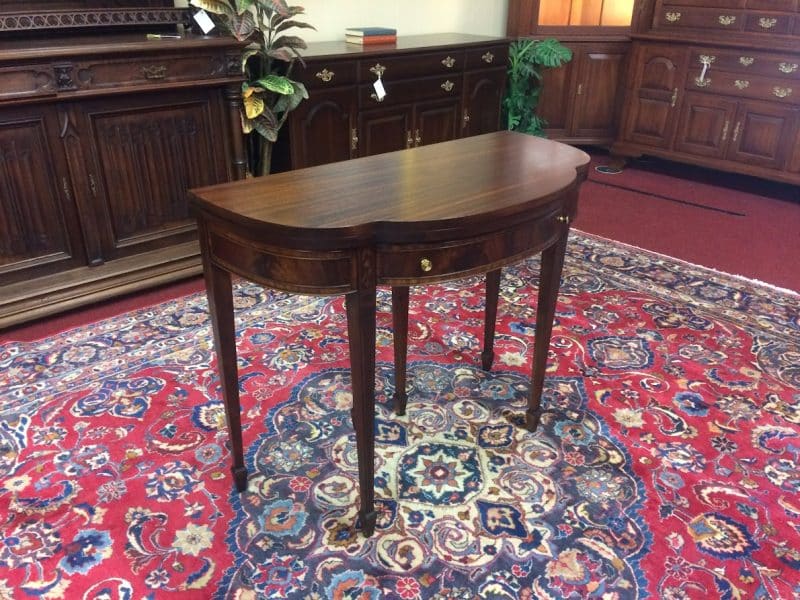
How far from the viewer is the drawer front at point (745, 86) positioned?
3.79m

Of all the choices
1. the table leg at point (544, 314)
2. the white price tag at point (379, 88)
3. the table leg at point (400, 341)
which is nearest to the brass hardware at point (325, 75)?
the white price tag at point (379, 88)

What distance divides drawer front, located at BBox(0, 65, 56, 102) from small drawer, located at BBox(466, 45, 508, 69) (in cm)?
249

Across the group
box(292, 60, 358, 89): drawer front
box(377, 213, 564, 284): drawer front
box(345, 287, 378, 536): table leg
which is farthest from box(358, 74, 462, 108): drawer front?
box(345, 287, 378, 536): table leg

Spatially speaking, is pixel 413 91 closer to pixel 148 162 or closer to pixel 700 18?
pixel 148 162

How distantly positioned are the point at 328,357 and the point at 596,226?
1989mm

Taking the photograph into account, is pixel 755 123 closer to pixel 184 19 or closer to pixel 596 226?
pixel 596 226

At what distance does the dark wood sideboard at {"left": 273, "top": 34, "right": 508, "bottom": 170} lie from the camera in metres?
3.29

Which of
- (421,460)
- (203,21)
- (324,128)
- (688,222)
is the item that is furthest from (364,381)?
(688,222)

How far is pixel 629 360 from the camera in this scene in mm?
2395

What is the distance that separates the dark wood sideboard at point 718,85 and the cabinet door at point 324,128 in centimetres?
218

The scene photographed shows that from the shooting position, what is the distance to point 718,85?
405 cm

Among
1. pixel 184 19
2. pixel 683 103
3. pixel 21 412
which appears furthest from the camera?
pixel 683 103

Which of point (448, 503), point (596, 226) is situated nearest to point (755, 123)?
point (596, 226)

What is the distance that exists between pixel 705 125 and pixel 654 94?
41 centimetres
